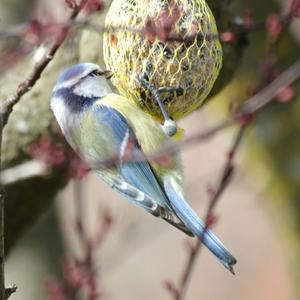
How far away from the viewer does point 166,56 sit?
2539mm

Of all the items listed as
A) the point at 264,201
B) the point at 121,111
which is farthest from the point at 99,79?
the point at 264,201

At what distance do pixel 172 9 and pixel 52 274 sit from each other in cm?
182

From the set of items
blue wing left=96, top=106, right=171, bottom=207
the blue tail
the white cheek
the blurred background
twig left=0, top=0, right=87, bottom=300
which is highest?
twig left=0, top=0, right=87, bottom=300

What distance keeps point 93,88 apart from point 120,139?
6.6 inches

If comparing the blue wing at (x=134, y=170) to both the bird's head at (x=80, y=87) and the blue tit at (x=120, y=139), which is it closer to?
the blue tit at (x=120, y=139)

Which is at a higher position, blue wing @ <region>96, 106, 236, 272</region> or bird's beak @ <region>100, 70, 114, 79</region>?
bird's beak @ <region>100, 70, 114, 79</region>

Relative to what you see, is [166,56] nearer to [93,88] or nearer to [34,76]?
[93,88]

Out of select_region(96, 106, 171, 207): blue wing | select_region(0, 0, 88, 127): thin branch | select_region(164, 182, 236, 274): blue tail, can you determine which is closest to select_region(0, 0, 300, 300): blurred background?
select_region(0, 0, 88, 127): thin branch

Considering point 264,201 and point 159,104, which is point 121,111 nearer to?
point 159,104

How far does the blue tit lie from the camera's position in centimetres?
256

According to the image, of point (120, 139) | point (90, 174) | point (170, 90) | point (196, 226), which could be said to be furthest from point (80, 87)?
point (90, 174)

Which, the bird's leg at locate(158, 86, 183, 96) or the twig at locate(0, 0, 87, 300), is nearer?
the twig at locate(0, 0, 87, 300)

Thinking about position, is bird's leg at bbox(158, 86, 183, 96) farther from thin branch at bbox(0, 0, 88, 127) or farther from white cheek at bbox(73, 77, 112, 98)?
thin branch at bbox(0, 0, 88, 127)

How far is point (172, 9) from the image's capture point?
2.52 metres
